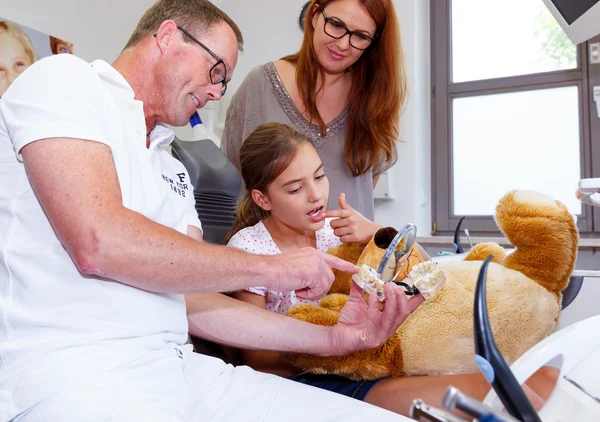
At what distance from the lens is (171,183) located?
1.03m

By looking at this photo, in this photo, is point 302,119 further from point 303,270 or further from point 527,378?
point 527,378

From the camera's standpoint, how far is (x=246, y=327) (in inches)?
43.1

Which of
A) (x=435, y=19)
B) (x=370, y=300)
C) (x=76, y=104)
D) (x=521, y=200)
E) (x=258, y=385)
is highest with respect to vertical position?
(x=435, y=19)

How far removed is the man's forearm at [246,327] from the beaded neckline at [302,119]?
760 millimetres

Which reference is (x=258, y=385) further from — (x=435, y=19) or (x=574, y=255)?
(x=435, y=19)

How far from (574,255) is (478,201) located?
232cm

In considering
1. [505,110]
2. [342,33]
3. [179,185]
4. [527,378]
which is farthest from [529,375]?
[505,110]

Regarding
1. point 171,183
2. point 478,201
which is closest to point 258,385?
point 171,183

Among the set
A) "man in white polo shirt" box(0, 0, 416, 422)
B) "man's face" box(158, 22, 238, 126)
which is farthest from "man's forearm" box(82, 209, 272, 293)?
"man's face" box(158, 22, 238, 126)

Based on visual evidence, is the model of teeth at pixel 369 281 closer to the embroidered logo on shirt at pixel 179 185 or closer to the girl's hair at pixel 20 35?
the embroidered logo on shirt at pixel 179 185

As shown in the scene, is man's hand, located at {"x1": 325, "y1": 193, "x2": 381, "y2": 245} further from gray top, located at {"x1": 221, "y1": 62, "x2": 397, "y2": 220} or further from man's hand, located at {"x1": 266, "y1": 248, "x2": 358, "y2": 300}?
gray top, located at {"x1": 221, "y1": 62, "x2": 397, "y2": 220}

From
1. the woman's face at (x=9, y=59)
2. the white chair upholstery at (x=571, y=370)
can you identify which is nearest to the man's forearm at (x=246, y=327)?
the white chair upholstery at (x=571, y=370)

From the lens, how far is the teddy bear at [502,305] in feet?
3.12

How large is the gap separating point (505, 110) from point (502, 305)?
8.16 ft
